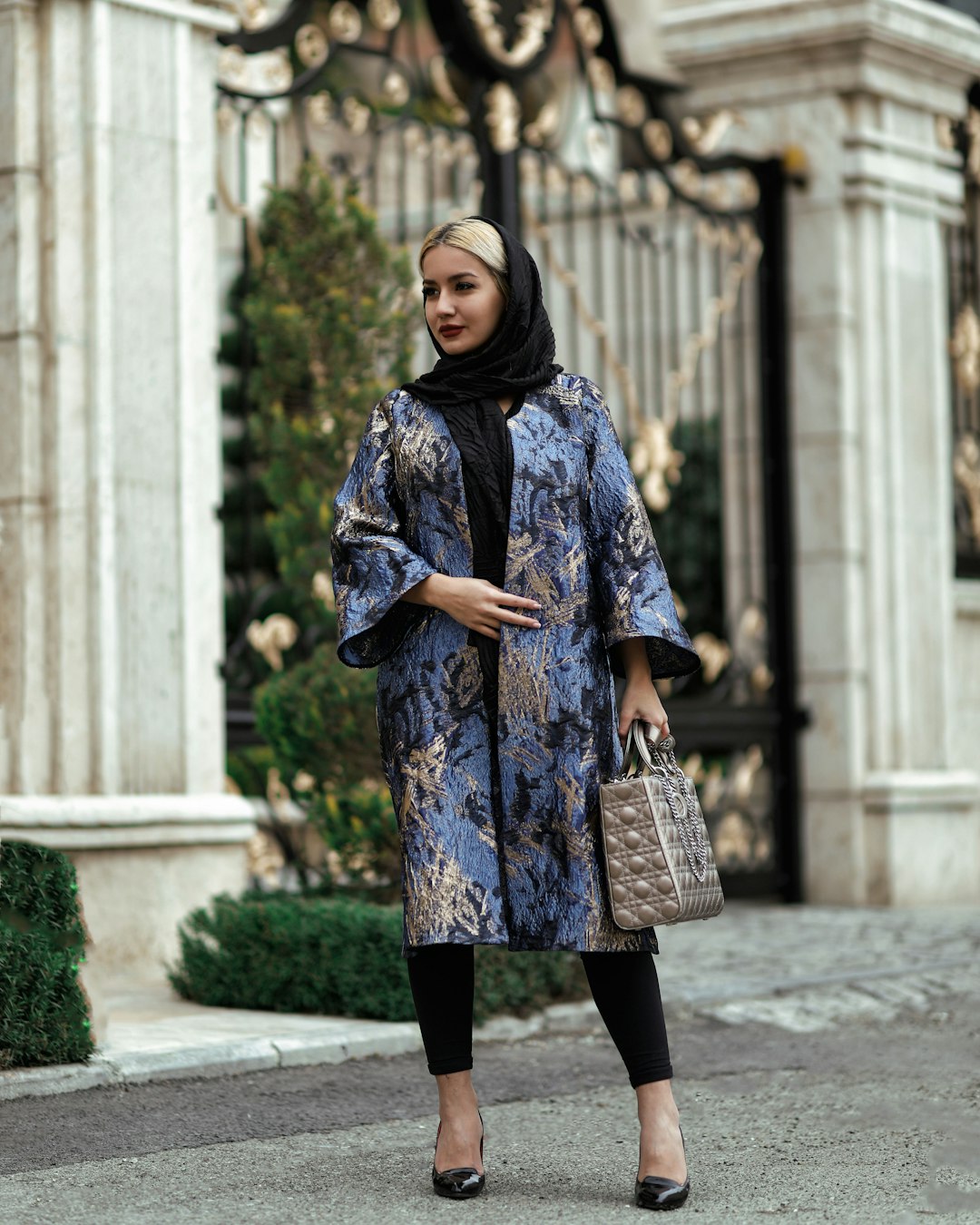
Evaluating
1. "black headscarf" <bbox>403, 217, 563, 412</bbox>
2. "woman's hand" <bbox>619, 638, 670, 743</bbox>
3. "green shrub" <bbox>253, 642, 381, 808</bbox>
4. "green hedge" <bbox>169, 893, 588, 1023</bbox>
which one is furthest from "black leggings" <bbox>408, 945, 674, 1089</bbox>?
"green shrub" <bbox>253, 642, 381, 808</bbox>

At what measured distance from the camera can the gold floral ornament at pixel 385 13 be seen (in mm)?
8445

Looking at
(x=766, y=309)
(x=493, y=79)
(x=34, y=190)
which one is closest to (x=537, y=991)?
(x=34, y=190)

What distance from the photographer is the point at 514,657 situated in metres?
3.97

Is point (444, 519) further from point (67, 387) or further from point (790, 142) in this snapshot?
point (790, 142)

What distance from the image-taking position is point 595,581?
4117 mm

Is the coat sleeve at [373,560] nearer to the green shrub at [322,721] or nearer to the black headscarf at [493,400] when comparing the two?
the black headscarf at [493,400]

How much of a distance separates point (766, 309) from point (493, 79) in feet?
6.65

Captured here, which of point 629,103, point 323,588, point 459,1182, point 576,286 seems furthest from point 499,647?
point 629,103

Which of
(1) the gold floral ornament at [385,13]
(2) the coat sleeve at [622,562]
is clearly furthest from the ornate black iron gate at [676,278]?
(2) the coat sleeve at [622,562]

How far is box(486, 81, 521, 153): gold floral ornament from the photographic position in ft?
29.6

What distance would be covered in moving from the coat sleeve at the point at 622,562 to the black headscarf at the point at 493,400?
0.14 meters

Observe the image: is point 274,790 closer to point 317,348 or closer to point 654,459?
point 317,348

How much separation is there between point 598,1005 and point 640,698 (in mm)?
573

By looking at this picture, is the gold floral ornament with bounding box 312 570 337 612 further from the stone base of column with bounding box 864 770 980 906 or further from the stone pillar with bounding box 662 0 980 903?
the stone base of column with bounding box 864 770 980 906
